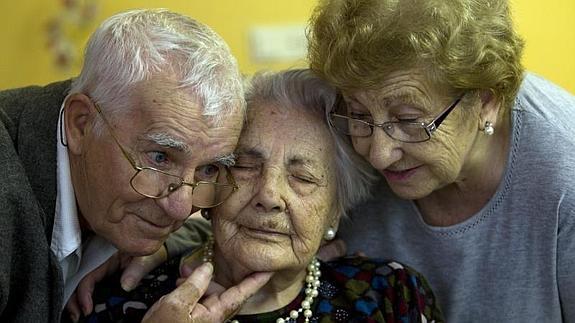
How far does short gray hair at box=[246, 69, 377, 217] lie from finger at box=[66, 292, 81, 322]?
0.60m

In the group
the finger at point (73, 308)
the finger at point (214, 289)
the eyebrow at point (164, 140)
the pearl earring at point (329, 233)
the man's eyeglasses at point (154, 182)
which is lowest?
the finger at point (73, 308)

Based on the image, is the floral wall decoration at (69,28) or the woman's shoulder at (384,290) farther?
the floral wall decoration at (69,28)

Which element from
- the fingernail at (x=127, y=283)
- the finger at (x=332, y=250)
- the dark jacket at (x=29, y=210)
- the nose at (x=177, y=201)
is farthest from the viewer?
the finger at (x=332, y=250)

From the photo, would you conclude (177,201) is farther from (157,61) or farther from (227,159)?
(157,61)

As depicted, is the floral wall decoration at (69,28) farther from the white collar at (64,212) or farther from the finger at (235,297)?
the finger at (235,297)

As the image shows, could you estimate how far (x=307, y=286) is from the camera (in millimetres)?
1919

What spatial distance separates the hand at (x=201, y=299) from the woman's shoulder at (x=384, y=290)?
0.70 feet

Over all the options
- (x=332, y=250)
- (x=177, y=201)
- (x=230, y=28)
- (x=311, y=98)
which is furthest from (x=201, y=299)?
(x=230, y=28)

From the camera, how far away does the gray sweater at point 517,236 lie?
74.2 inches

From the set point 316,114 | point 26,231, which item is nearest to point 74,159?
point 26,231

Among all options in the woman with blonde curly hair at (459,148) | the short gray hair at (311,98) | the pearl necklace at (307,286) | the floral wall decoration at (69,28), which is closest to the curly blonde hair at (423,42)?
the woman with blonde curly hair at (459,148)

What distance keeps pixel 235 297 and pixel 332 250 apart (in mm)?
401

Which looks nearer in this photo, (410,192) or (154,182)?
(154,182)

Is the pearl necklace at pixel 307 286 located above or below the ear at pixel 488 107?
below
